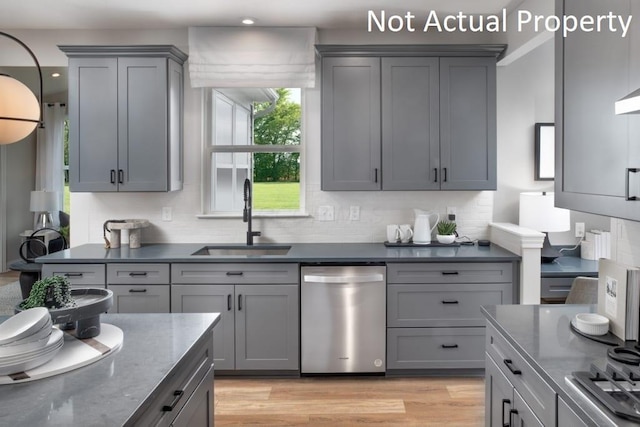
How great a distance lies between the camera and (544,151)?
446 centimetres

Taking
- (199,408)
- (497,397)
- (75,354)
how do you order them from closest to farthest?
(75,354) → (199,408) → (497,397)

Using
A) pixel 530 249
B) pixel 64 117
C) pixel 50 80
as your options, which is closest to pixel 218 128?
pixel 530 249

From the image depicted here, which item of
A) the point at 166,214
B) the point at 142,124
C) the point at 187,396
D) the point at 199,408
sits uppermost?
the point at 142,124

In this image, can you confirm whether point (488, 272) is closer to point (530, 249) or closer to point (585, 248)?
point (530, 249)

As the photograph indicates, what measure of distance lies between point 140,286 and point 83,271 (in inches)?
16.4

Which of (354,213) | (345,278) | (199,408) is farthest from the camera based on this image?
(354,213)

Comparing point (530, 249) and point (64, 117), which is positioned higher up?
point (64, 117)

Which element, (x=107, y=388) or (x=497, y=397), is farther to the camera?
(x=497, y=397)

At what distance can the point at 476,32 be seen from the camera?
14.6 ft

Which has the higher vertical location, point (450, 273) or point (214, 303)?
point (450, 273)

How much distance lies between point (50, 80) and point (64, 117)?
1003mm

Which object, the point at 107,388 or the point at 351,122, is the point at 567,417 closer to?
the point at 107,388

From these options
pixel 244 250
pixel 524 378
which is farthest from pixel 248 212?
pixel 524 378

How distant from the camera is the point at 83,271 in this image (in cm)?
385
